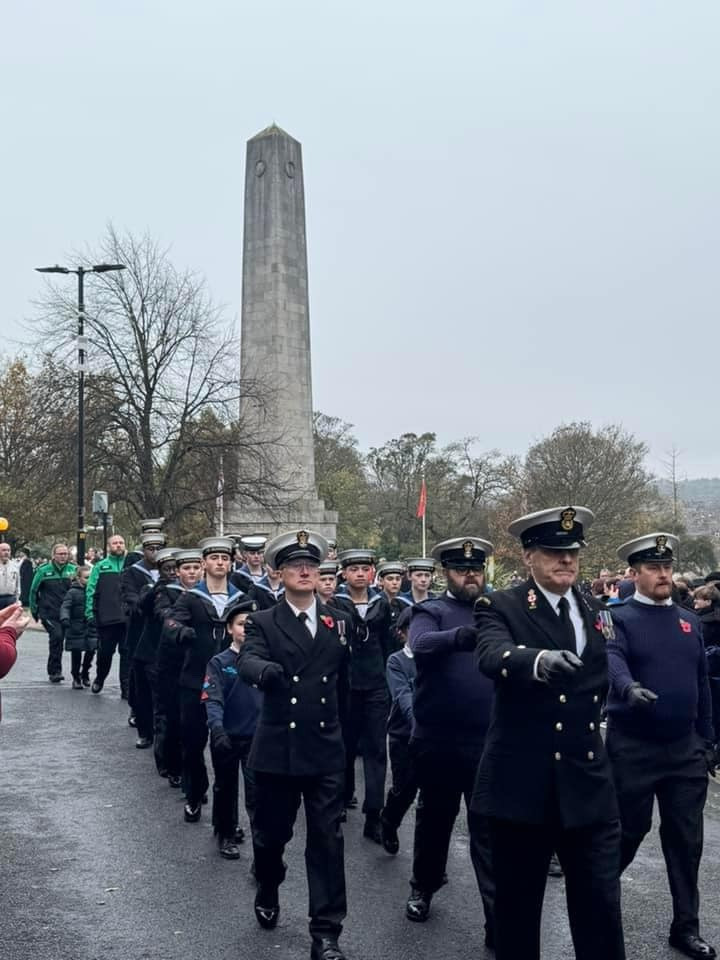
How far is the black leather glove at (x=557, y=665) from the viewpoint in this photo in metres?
4.43

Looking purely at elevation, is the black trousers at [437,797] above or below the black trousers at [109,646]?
below

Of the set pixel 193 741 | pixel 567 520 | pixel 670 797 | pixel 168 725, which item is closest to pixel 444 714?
pixel 670 797

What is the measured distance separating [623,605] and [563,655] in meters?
2.39

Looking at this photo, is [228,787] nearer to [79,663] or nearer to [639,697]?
[639,697]

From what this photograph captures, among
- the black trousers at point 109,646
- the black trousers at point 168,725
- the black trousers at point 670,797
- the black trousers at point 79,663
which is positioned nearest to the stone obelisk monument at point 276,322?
the black trousers at point 79,663

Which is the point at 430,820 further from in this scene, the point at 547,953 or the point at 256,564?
the point at 256,564

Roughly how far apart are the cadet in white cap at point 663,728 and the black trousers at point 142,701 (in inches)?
264

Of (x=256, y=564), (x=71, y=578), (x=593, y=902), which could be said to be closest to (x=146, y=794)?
(x=256, y=564)

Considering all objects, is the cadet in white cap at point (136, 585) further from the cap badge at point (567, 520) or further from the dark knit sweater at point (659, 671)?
the cap badge at point (567, 520)

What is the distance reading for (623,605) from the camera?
6762 mm

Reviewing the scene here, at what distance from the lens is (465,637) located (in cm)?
635

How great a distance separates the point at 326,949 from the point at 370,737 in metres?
3.17

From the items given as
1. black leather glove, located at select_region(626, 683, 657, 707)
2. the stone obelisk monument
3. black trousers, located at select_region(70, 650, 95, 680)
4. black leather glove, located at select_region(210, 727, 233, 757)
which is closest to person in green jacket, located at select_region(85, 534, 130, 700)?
black trousers, located at select_region(70, 650, 95, 680)

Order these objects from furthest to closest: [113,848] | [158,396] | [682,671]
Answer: [158,396] < [113,848] < [682,671]
